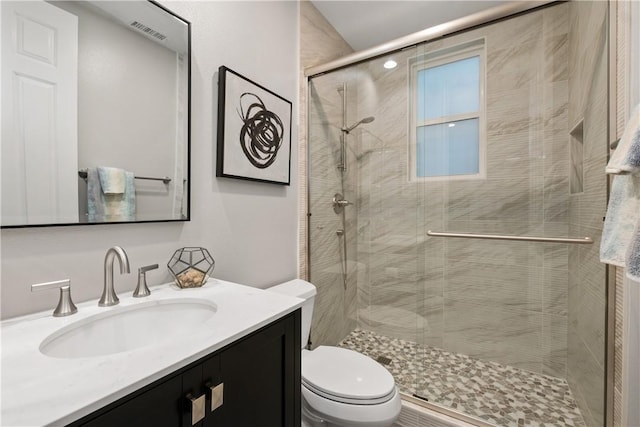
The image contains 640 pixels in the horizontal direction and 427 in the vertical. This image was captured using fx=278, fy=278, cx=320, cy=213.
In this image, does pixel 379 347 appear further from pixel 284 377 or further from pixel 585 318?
pixel 284 377

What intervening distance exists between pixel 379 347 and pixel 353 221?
0.92 metres

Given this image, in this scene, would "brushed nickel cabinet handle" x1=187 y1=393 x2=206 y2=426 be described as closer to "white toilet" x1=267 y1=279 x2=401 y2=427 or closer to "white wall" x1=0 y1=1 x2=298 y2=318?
"white wall" x1=0 y1=1 x2=298 y2=318

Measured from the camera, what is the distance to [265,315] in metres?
0.78

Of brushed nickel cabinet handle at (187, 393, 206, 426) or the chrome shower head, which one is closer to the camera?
brushed nickel cabinet handle at (187, 393, 206, 426)

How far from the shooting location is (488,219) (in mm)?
1867

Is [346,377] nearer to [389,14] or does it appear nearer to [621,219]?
[621,219]

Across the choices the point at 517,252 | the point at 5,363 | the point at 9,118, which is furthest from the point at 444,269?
the point at 9,118

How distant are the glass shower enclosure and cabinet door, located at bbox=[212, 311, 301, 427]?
3.26 ft

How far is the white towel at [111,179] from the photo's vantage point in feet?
2.96

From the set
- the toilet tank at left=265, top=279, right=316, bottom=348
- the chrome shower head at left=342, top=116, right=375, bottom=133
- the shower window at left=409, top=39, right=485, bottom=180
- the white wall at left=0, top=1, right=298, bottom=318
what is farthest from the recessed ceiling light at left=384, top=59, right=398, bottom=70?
the toilet tank at left=265, top=279, right=316, bottom=348

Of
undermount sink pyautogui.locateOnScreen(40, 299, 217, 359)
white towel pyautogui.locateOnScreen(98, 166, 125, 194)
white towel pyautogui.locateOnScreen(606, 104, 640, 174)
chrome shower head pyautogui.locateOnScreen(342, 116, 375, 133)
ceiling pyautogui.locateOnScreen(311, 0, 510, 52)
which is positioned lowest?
undermount sink pyautogui.locateOnScreen(40, 299, 217, 359)

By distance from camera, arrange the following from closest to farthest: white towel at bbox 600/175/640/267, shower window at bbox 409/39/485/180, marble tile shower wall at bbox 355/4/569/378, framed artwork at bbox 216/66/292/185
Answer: white towel at bbox 600/175/640/267 < framed artwork at bbox 216/66/292/185 < marble tile shower wall at bbox 355/4/569/378 < shower window at bbox 409/39/485/180

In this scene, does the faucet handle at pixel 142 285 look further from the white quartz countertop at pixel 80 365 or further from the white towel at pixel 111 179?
the white towel at pixel 111 179

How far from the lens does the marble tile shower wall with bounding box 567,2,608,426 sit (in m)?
1.14
